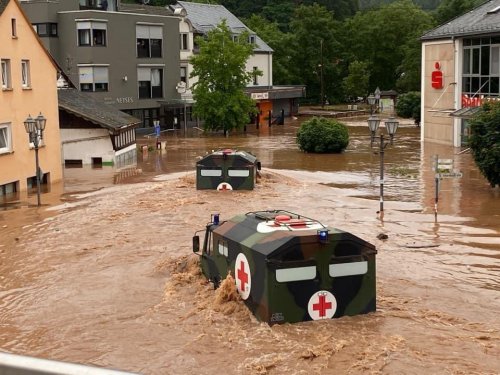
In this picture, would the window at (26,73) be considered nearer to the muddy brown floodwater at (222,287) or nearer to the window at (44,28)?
the muddy brown floodwater at (222,287)

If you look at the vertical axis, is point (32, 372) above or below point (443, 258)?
above

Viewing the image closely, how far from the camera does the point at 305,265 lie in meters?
12.1

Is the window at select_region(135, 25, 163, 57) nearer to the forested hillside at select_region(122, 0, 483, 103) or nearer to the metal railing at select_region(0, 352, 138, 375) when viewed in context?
the forested hillside at select_region(122, 0, 483, 103)

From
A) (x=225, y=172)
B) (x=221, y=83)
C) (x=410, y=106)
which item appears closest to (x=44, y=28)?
(x=221, y=83)

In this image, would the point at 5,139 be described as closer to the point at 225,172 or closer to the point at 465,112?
the point at 225,172

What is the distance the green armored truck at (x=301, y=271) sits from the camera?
11969mm

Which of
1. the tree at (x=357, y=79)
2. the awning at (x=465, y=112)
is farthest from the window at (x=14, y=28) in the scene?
the tree at (x=357, y=79)

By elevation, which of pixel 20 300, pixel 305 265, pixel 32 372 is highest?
pixel 32 372

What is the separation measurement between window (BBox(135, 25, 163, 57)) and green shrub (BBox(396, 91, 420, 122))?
933 inches

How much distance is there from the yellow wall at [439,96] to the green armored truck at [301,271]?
37.6 meters

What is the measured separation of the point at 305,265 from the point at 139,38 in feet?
169

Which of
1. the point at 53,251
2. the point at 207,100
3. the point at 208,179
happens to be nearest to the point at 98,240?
the point at 53,251

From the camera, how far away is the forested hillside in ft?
287

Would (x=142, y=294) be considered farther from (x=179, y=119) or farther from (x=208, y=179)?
(x=179, y=119)
